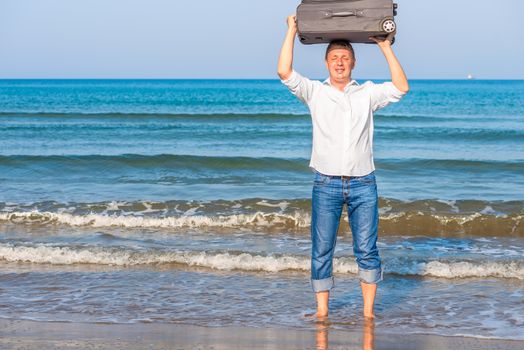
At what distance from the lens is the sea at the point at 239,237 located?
671cm

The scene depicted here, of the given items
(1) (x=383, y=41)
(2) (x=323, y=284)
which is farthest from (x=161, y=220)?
(1) (x=383, y=41)

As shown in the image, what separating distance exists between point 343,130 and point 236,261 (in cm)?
334

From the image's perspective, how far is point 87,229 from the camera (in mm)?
10656

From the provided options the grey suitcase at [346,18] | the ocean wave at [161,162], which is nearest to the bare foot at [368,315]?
the grey suitcase at [346,18]

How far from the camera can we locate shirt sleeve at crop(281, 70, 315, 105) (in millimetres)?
5426

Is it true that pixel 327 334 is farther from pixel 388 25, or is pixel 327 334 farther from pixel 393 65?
pixel 388 25

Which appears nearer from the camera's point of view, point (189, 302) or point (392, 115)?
point (189, 302)

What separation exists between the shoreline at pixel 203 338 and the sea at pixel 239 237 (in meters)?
0.18

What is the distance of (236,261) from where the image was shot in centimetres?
848

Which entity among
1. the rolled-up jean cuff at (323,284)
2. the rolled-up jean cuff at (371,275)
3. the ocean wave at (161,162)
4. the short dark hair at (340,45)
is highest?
the short dark hair at (340,45)

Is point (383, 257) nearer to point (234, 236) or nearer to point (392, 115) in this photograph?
point (234, 236)

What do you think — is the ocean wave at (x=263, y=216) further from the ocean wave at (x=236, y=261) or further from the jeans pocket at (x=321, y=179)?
the jeans pocket at (x=321, y=179)

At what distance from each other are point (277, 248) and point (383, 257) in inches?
50.1

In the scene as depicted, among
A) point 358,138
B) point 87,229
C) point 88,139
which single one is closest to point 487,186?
point 87,229
